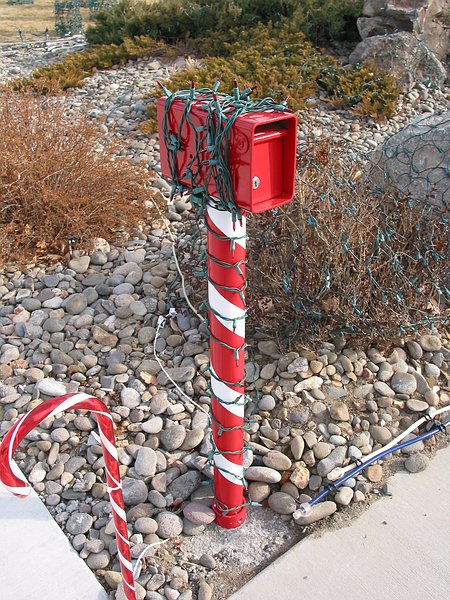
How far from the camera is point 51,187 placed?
407 centimetres

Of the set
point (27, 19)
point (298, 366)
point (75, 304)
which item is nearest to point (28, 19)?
point (27, 19)

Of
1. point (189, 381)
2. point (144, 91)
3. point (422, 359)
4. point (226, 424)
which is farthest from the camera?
point (144, 91)

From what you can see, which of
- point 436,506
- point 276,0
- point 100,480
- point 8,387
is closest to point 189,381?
point 100,480

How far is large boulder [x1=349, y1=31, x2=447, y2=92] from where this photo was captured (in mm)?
6703

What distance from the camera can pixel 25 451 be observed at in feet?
9.21

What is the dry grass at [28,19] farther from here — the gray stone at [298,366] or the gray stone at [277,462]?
the gray stone at [277,462]

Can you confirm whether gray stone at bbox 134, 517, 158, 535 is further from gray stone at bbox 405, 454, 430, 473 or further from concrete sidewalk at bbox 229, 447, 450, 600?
gray stone at bbox 405, 454, 430, 473

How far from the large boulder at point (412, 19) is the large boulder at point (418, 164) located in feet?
12.4

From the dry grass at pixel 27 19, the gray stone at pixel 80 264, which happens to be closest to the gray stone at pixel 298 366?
the gray stone at pixel 80 264

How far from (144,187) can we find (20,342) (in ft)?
5.39

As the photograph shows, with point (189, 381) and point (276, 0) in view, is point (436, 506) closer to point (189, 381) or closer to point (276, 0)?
point (189, 381)

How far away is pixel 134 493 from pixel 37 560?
44cm

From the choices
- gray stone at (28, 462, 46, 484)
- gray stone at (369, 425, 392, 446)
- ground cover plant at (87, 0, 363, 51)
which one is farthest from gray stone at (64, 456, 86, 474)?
ground cover plant at (87, 0, 363, 51)

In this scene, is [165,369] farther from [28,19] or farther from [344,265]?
[28,19]
